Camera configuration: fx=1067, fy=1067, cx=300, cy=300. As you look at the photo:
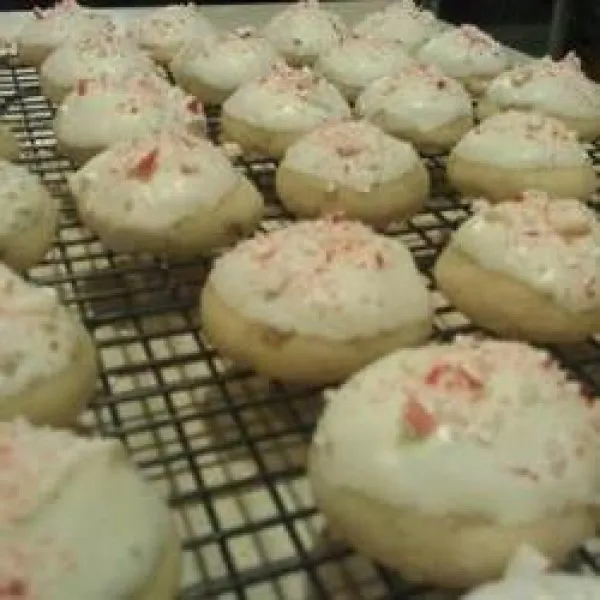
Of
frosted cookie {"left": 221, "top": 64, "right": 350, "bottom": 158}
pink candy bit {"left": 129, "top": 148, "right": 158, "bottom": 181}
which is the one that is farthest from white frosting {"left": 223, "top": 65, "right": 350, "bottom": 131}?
pink candy bit {"left": 129, "top": 148, "right": 158, "bottom": 181}

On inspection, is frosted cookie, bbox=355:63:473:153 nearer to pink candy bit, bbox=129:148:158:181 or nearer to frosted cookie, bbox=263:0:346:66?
frosted cookie, bbox=263:0:346:66

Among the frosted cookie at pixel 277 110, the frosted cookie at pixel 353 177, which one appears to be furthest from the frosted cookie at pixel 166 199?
the frosted cookie at pixel 277 110

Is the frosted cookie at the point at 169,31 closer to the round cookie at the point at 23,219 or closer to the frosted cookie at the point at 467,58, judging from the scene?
the frosted cookie at the point at 467,58

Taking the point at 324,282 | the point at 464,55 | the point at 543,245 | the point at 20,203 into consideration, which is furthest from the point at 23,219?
the point at 464,55

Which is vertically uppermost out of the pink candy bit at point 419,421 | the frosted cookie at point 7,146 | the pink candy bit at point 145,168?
the pink candy bit at point 419,421

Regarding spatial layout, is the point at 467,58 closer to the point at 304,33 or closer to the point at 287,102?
the point at 304,33

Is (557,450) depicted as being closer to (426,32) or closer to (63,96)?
(63,96)
